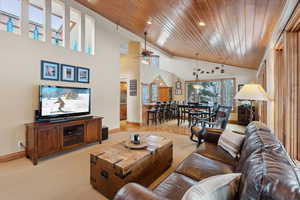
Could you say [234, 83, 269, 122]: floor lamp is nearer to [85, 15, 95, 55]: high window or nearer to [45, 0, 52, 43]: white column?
[85, 15, 95, 55]: high window

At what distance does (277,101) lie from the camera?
280 centimetres

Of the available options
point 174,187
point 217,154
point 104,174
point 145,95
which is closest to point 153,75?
point 145,95

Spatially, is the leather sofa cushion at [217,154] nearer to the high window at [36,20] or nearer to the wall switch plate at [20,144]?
the wall switch plate at [20,144]

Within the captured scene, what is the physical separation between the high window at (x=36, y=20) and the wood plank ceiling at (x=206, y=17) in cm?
106

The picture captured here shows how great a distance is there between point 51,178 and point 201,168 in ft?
7.08

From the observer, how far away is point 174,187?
1.35m

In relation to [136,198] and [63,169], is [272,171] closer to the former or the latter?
[136,198]

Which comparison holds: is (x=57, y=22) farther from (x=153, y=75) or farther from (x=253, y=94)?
(x=253, y=94)

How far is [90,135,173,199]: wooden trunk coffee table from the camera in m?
1.69

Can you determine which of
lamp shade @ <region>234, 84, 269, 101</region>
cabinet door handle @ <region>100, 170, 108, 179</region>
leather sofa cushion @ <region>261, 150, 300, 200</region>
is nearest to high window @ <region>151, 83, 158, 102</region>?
lamp shade @ <region>234, 84, 269, 101</region>

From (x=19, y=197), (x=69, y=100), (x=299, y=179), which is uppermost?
(x=69, y=100)

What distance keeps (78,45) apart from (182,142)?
12.4 feet

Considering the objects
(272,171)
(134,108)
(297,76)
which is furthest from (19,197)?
(134,108)

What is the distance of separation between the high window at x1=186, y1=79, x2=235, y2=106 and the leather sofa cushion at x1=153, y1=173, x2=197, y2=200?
670 cm
